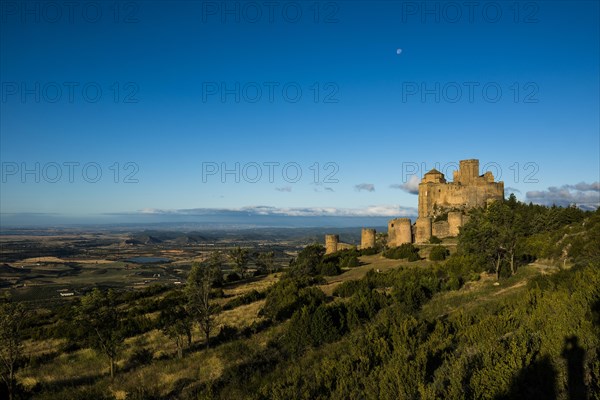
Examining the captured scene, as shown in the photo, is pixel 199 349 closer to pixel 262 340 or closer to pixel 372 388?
pixel 262 340

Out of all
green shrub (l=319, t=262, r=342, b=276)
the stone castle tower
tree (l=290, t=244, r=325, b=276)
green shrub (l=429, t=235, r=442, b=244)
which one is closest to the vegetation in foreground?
green shrub (l=319, t=262, r=342, b=276)

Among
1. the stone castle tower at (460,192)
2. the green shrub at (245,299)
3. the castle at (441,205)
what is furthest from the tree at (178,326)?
the stone castle tower at (460,192)

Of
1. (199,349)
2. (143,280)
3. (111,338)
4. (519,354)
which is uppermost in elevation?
(519,354)

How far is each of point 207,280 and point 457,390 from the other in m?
15.3

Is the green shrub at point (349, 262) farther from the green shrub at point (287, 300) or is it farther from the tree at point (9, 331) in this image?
the tree at point (9, 331)

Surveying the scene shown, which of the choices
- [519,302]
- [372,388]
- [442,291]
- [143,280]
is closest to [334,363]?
[372,388]

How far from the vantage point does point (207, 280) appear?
790 inches

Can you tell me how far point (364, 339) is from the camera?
452 inches

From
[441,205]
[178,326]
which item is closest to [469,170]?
[441,205]

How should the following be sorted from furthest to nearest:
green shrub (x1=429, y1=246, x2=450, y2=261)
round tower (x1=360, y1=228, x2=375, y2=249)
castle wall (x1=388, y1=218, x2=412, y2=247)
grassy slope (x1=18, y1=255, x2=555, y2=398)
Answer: round tower (x1=360, y1=228, x2=375, y2=249)
castle wall (x1=388, y1=218, x2=412, y2=247)
green shrub (x1=429, y1=246, x2=450, y2=261)
grassy slope (x1=18, y1=255, x2=555, y2=398)

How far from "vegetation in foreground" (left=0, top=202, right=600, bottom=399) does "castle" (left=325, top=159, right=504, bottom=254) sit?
14.7 metres

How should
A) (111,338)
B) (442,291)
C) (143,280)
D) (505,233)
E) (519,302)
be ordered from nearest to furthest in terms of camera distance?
(519,302), (111,338), (442,291), (505,233), (143,280)

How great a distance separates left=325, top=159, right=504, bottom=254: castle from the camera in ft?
150

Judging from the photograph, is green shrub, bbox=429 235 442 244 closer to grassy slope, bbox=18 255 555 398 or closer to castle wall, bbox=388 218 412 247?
castle wall, bbox=388 218 412 247
